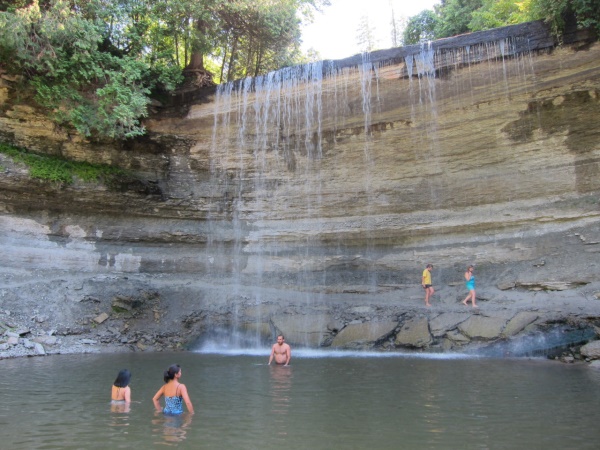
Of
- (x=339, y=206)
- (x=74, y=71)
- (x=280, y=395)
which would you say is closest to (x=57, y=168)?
(x=74, y=71)

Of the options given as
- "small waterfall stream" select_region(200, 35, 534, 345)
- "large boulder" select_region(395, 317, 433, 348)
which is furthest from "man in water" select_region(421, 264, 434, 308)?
"small waterfall stream" select_region(200, 35, 534, 345)

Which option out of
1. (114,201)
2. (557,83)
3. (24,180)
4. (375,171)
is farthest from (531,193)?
(24,180)

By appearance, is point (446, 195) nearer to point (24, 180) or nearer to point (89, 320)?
A: point (89, 320)

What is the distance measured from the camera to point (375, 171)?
52.2 feet

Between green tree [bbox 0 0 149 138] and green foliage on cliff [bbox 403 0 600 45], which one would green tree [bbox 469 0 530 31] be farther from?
green tree [bbox 0 0 149 138]

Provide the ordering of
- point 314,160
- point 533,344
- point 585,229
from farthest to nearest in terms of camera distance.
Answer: point 314,160
point 585,229
point 533,344

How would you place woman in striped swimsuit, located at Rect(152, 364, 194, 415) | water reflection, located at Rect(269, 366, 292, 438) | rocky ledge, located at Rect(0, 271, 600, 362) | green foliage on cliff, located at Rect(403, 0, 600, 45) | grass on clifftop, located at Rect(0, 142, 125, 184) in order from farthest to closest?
grass on clifftop, located at Rect(0, 142, 125, 184)
green foliage on cliff, located at Rect(403, 0, 600, 45)
rocky ledge, located at Rect(0, 271, 600, 362)
woman in striped swimsuit, located at Rect(152, 364, 194, 415)
water reflection, located at Rect(269, 366, 292, 438)

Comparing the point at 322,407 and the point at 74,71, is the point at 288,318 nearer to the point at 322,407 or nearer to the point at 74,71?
the point at 322,407

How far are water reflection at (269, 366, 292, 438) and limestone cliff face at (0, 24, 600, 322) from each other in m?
6.53

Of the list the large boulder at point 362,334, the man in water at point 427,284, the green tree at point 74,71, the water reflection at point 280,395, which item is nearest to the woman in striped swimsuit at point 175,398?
the water reflection at point 280,395

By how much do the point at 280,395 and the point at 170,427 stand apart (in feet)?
7.17

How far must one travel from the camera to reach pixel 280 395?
7.47 m

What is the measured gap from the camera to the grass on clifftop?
1548 centimetres

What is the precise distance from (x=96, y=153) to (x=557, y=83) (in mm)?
14023
